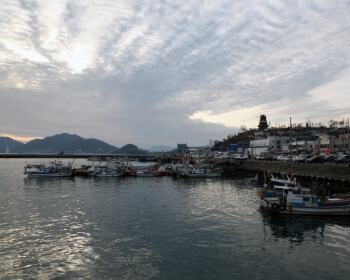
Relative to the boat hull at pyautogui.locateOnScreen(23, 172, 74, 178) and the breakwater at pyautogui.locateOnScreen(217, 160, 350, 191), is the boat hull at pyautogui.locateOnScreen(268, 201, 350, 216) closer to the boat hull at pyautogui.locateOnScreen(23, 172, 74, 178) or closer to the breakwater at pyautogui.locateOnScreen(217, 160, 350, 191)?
the breakwater at pyautogui.locateOnScreen(217, 160, 350, 191)

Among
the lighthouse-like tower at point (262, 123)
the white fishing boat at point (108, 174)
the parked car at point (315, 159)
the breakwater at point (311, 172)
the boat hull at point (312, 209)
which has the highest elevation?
the lighthouse-like tower at point (262, 123)

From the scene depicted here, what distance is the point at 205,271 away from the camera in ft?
54.0

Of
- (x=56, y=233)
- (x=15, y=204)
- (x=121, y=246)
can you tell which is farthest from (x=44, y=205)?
(x=121, y=246)

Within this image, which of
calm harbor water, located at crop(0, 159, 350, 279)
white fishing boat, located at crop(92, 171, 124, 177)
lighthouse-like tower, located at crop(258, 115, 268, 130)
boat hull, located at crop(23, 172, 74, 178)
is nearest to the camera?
calm harbor water, located at crop(0, 159, 350, 279)

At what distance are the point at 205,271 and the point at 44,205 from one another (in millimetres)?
27616

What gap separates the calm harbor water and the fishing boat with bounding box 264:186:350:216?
1202 mm

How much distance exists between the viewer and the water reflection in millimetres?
23266

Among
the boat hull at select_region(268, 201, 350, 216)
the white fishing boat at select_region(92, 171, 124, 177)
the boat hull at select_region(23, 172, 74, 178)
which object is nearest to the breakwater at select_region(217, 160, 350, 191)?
the boat hull at select_region(268, 201, 350, 216)

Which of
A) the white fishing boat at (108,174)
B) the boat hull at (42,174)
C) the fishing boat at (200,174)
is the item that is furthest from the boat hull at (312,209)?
the boat hull at (42,174)

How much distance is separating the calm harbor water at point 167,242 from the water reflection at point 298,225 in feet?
0.31

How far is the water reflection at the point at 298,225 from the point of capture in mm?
23266

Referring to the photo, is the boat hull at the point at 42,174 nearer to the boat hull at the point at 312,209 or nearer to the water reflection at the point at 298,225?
the water reflection at the point at 298,225

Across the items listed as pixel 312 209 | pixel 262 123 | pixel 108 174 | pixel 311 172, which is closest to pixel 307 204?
pixel 312 209

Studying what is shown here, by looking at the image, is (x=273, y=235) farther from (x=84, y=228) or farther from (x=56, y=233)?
(x=56, y=233)
